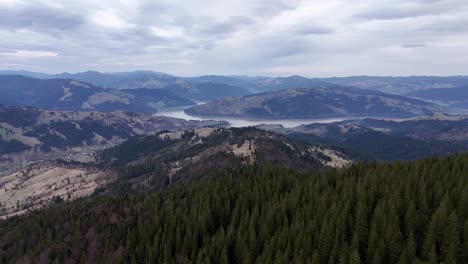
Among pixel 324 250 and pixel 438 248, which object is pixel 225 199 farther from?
pixel 438 248

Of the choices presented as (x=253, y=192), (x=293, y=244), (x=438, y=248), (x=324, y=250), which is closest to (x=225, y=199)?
(x=253, y=192)

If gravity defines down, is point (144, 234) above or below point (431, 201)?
below

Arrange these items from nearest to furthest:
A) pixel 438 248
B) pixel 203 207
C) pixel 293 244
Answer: pixel 438 248
pixel 293 244
pixel 203 207

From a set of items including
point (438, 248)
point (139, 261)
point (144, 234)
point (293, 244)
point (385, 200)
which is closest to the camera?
point (438, 248)

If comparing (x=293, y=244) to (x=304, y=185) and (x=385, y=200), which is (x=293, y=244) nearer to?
(x=385, y=200)

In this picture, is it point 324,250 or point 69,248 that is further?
point 69,248

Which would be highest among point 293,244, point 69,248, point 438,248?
point 438,248
